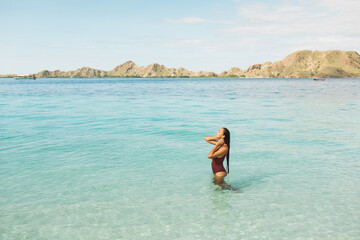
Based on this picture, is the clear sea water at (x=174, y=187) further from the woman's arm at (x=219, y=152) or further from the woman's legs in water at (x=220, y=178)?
the woman's arm at (x=219, y=152)

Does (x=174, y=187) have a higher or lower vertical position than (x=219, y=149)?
lower

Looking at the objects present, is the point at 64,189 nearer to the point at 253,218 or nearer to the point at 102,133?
the point at 253,218

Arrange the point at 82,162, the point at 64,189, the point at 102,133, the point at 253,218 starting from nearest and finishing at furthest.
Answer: the point at 253,218
the point at 64,189
the point at 82,162
the point at 102,133

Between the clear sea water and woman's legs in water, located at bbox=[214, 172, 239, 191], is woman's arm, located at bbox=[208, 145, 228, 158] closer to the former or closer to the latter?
woman's legs in water, located at bbox=[214, 172, 239, 191]

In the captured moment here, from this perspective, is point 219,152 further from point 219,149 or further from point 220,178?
point 220,178

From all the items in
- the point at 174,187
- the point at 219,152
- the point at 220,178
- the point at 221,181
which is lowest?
the point at 174,187

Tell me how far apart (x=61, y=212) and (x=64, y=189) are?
180 centimetres

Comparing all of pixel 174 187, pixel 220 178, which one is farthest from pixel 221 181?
pixel 174 187

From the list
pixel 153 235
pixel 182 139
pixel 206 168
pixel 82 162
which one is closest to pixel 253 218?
pixel 153 235

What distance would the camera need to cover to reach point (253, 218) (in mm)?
7395

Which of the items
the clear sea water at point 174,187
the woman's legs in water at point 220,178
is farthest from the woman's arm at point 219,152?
the clear sea water at point 174,187

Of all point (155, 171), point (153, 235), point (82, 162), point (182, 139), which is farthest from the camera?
point (182, 139)

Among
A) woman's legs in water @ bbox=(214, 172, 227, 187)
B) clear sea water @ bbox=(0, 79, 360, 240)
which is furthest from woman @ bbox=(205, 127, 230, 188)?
clear sea water @ bbox=(0, 79, 360, 240)

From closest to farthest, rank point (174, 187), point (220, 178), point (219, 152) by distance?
point (219, 152), point (220, 178), point (174, 187)
